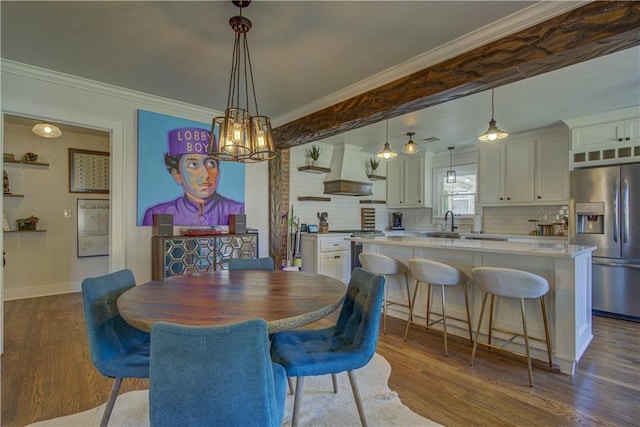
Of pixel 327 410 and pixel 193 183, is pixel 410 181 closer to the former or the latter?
pixel 193 183

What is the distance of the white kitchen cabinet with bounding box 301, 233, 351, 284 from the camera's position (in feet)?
16.6

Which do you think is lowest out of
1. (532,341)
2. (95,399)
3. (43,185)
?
(95,399)

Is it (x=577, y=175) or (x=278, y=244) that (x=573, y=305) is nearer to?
(x=577, y=175)

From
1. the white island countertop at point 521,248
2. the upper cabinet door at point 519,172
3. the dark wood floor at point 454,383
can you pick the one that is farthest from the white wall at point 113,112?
the upper cabinet door at point 519,172

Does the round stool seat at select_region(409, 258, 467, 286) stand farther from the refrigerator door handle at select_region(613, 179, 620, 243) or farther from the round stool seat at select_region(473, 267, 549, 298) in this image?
the refrigerator door handle at select_region(613, 179, 620, 243)

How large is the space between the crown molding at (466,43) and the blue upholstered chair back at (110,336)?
2812 mm

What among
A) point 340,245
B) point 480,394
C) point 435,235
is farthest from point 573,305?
point 435,235

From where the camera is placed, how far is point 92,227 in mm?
5156

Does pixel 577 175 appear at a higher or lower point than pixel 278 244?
higher

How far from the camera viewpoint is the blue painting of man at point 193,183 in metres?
3.88

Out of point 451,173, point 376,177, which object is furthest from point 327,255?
point 451,173

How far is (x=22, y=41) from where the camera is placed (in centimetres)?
256

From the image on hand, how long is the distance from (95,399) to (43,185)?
13.7ft

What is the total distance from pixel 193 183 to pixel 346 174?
274cm
